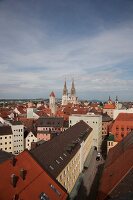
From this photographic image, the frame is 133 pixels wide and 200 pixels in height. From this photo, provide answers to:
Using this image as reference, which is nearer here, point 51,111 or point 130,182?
point 130,182

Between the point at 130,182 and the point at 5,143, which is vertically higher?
the point at 130,182

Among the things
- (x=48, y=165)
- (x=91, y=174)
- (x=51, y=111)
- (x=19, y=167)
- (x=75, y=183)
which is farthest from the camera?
(x=51, y=111)

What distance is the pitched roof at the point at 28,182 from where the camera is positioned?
2845cm

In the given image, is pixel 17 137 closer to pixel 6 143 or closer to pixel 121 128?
pixel 6 143

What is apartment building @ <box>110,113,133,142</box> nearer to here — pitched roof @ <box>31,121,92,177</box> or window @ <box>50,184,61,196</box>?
pitched roof @ <box>31,121,92,177</box>

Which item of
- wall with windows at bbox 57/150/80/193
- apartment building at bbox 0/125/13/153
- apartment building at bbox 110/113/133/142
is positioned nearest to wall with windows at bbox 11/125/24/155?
apartment building at bbox 0/125/13/153

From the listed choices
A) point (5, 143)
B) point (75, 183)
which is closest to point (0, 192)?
point (75, 183)

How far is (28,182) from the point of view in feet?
98.6

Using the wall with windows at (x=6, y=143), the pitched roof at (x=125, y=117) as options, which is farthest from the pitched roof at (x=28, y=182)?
the pitched roof at (x=125, y=117)

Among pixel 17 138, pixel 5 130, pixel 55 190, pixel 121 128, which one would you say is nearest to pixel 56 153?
pixel 55 190

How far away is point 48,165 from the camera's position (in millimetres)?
37969

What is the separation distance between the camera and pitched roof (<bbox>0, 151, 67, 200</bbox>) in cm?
2845

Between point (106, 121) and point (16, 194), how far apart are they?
92.1 m

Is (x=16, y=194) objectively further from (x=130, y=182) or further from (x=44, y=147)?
(x=44, y=147)
